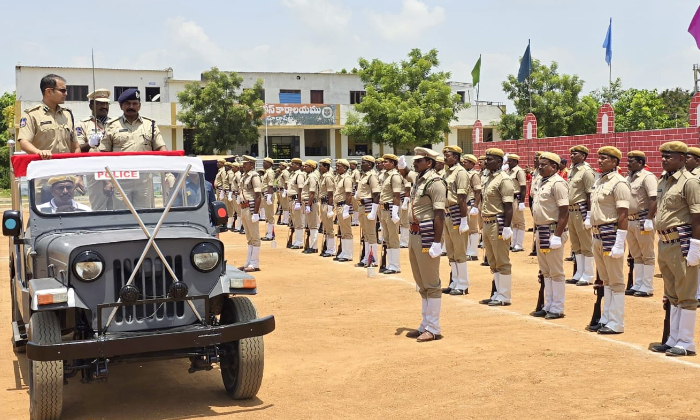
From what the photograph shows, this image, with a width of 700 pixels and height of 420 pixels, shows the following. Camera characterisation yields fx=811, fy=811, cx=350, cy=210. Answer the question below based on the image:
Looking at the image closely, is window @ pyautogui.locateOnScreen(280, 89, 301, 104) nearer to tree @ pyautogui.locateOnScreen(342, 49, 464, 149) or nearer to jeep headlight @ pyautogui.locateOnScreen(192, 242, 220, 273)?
tree @ pyautogui.locateOnScreen(342, 49, 464, 149)

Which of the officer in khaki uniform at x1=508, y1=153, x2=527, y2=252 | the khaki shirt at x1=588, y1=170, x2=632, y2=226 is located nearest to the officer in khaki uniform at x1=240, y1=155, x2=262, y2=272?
the officer in khaki uniform at x1=508, y1=153, x2=527, y2=252

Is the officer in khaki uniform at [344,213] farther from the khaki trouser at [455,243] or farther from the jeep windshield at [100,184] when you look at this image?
the jeep windshield at [100,184]

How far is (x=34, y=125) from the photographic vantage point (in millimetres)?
9328

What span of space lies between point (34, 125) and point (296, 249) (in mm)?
13368

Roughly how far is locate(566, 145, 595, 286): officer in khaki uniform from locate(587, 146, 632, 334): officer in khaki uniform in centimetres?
274

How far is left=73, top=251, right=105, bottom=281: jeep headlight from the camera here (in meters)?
6.66

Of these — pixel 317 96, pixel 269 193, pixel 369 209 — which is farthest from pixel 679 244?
pixel 317 96

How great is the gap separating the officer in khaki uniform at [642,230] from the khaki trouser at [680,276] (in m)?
3.72

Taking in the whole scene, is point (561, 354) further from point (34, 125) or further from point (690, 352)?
point (34, 125)

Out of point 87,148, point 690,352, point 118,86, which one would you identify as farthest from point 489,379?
point 118,86

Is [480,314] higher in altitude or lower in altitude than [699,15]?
lower

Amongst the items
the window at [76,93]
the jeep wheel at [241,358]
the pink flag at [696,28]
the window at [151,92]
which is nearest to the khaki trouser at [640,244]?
the jeep wheel at [241,358]

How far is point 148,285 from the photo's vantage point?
6902 mm

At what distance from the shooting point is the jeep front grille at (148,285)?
682cm
